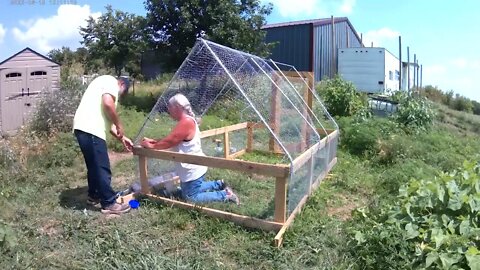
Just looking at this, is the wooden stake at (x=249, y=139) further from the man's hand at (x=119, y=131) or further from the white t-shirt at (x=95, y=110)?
the white t-shirt at (x=95, y=110)

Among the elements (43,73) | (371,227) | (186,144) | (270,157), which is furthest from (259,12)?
(371,227)

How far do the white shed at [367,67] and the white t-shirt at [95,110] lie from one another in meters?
16.1

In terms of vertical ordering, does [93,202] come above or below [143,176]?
below

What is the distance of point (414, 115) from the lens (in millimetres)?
9203

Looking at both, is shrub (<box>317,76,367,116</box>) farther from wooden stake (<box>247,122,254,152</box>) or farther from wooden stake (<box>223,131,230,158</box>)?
wooden stake (<box>223,131,230,158</box>)

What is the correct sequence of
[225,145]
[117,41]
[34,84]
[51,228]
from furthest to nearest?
1. [117,41]
2. [34,84]
3. [225,145]
4. [51,228]

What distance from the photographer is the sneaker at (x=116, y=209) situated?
437 centimetres

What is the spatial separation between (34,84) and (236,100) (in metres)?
7.63

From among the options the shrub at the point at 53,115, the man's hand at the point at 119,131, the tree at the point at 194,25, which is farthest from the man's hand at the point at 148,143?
the tree at the point at 194,25

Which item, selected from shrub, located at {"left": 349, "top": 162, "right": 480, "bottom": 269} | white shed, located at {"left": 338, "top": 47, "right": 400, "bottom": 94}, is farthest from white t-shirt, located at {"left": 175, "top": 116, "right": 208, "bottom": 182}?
white shed, located at {"left": 338, "top": 47, "right": 400, "bottom": 94}

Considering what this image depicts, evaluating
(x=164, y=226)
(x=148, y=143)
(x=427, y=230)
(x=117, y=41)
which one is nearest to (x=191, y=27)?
(x=117, y=41)

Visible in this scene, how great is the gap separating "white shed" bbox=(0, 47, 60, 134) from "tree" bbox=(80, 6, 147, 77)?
3.66 metres

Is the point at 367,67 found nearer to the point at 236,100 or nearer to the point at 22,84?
the point at 22,84

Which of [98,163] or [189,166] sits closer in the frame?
[98,163]
